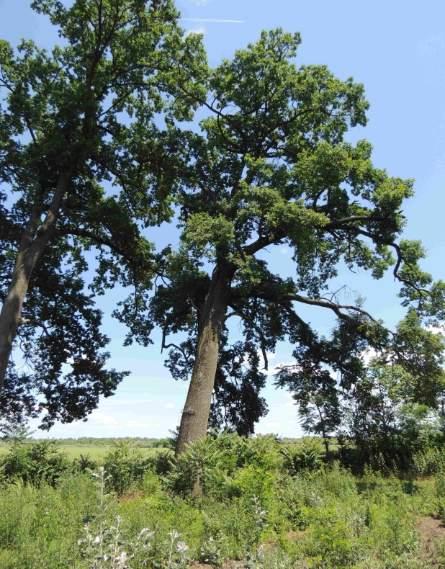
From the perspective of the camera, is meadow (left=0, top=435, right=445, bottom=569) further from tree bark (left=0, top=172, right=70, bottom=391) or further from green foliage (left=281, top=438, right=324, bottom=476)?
tree bark (left=0, top=172, right=70, bottom=391)

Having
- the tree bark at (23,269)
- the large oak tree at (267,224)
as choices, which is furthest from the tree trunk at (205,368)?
the tree bark at (23,269)

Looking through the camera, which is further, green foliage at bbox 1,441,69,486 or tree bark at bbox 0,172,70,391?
tree bark at bbox 0,172,70,391

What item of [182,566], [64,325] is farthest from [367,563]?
[64,325]

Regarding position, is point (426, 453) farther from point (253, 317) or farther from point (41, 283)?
point (41, 283)

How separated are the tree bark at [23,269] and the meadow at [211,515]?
139 inches

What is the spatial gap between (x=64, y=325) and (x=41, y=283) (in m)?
2.14

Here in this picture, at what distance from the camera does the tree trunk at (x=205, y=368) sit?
44.8ft

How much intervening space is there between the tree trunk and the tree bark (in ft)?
19.4

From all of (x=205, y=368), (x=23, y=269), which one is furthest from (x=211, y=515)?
(x=23, y=269)

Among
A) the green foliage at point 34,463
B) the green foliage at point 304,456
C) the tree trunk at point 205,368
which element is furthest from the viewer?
the green foliage at point 304,456

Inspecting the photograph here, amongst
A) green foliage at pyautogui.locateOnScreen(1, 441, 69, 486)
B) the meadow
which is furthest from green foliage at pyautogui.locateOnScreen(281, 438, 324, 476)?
green foliage at pyautogui.locateOnScreen(1, 441, 69, 486)

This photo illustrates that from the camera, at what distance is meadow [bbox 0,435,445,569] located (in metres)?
5.45

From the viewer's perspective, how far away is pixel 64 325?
20.3 meters

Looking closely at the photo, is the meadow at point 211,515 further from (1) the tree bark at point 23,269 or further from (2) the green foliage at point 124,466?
(1) the tree bark at point 23,269
